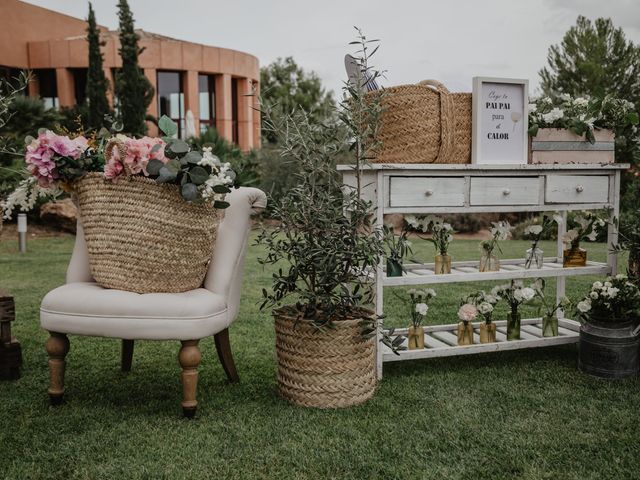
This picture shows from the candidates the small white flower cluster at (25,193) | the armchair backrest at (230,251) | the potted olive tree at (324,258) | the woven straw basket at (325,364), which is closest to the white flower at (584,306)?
the potted olive tree at (324,258)

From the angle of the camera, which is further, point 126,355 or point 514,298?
point 514,298

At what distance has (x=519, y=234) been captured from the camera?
10883 millimetres

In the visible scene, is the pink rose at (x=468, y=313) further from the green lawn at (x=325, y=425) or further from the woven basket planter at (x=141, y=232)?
the woven basket planter at (x=141, y=232)

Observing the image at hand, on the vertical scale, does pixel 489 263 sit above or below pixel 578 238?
below

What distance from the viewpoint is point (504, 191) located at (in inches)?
128

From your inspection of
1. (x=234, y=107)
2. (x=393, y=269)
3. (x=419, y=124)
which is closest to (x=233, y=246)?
(x=393, y=269)

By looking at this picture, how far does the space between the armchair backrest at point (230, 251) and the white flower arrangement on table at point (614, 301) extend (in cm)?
181

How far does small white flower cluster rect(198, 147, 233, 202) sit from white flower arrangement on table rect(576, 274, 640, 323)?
2000 mm

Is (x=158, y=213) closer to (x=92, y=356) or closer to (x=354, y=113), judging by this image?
(x=354, y=113)

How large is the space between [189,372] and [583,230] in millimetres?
2360

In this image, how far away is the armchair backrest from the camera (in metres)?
2.92

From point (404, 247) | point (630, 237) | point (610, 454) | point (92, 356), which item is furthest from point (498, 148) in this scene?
point (92, 356)

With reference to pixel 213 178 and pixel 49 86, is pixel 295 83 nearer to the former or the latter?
pixel 49 86

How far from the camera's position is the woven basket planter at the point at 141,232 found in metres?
2.67
